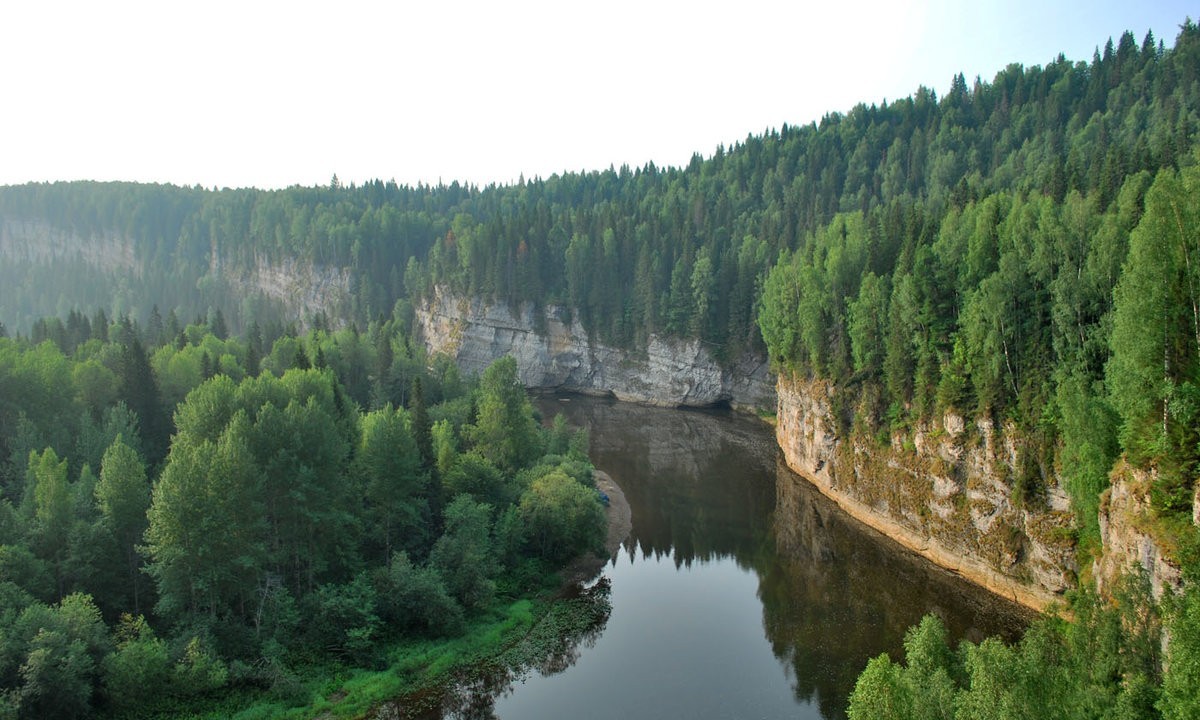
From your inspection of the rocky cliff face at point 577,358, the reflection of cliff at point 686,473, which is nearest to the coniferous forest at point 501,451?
the rocky cliff face at point 577,358

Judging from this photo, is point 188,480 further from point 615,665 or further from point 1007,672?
point 1007,672

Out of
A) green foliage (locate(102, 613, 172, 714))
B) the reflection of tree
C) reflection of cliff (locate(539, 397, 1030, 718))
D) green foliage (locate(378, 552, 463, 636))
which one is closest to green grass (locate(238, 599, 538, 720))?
the reflection of tree

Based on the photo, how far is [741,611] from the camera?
129 feet

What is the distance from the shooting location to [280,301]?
141 meters

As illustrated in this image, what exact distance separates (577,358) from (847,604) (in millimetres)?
68347

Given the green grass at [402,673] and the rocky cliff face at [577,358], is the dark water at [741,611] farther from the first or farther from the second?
the rocky cliff face at [577,358]

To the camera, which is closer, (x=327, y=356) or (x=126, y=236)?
(x=327, y=356)

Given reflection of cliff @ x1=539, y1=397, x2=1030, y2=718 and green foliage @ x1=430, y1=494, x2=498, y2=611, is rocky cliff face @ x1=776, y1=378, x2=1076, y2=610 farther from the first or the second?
green foliage @ x1=430, y1=494, x2=498, y2=611

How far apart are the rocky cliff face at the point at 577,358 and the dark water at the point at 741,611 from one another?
96.1 ft

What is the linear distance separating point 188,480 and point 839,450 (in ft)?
136

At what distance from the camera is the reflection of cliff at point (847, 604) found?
33.3 m

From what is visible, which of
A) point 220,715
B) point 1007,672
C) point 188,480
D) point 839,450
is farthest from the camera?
point 839,450

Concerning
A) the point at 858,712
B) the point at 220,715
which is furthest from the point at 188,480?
the point at 858,712

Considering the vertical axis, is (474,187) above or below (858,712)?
above
